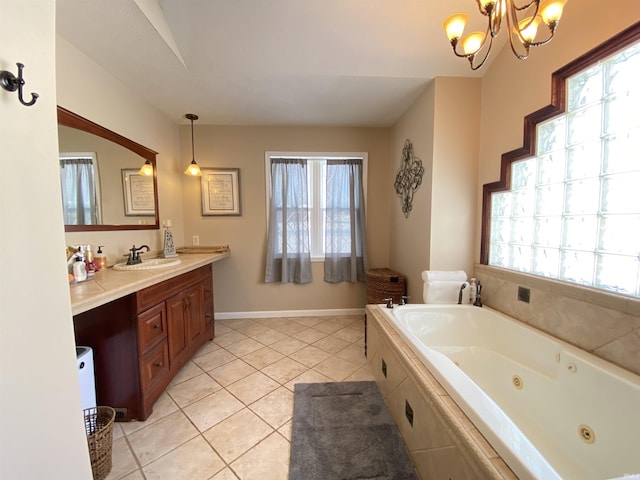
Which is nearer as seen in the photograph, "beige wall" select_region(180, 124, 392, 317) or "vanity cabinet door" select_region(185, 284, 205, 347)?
"vanity cabinet door" select_region(185, 284, 205, 347)

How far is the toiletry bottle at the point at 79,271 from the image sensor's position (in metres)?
1.35

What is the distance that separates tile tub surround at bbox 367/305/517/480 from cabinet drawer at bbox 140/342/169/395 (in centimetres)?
153

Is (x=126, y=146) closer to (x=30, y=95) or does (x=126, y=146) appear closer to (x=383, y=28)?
(x=30, y=95)


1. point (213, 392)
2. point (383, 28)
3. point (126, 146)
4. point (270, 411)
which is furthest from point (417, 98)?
point (213, 392)

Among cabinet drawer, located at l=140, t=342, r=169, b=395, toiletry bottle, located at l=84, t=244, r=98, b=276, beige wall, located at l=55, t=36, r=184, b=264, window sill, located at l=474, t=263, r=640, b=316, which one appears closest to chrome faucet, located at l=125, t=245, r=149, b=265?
beige wall, located at l=55, t=36, r=184, b=264

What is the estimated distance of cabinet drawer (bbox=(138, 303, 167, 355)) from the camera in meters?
1.45

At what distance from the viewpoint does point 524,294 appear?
1561 mm

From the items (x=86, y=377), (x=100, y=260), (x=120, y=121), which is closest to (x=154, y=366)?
(x=86, y=377)

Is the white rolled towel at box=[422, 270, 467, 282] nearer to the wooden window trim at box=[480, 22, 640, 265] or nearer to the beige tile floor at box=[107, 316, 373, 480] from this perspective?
the wooden window trim at box=[480, 22, 640, 265]

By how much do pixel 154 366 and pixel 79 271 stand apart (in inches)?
29.6

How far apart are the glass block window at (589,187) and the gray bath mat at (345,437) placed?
1.35m

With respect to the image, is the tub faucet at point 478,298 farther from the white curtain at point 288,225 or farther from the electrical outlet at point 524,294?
the white curtain at point 288,225

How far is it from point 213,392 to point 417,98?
9.96 feet

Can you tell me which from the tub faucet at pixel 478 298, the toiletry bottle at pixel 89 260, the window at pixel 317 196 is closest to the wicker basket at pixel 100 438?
the toiletry bottle at pixel 89 260
